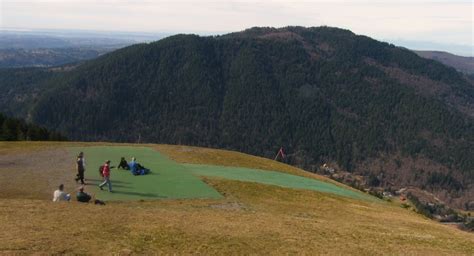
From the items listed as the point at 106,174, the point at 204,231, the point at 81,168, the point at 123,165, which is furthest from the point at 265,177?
the point at 204,231

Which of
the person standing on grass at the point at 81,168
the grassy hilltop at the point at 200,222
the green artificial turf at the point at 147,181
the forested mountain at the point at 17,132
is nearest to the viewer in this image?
the grassy hilltop at the point at 200,222

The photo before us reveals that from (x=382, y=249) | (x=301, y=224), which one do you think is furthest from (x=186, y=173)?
(x=382, y=249)

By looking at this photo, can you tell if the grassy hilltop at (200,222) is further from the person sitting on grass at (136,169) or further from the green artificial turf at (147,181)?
the person sitting on grass at (136,169)

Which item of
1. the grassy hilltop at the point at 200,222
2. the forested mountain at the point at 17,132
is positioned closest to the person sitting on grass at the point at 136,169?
the grassy hilltop at the point at 200,222

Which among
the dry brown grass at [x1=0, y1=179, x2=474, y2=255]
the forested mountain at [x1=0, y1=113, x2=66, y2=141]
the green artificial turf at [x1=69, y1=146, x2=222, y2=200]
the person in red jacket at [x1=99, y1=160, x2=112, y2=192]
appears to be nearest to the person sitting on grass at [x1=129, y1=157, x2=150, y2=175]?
the green artificial turf at [x1=69, y1=146, x2=222, y2=200]

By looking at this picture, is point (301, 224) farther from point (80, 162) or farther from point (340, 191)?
point (340, 191)

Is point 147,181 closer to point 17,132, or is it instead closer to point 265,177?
point 265,177

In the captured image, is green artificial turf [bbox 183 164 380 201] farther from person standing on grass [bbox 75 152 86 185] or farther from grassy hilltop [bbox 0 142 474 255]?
person standing on grass [bbox 75 152 86 185]
